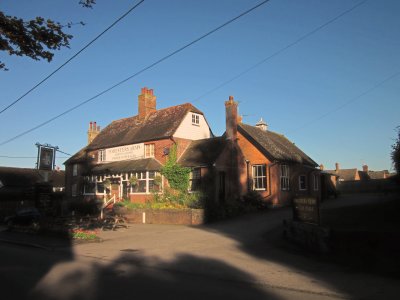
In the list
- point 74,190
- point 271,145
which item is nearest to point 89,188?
point 74,190

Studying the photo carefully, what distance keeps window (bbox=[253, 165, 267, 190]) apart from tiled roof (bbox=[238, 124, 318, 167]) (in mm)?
1385

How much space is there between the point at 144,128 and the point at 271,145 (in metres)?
11.9

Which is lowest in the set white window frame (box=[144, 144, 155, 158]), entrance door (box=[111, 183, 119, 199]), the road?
the road

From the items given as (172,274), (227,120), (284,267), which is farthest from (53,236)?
(227,120)

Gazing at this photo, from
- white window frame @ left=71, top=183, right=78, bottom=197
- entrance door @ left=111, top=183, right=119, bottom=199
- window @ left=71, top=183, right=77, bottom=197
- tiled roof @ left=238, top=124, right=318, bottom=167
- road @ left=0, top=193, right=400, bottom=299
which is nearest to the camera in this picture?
road @ left=0, top=193, right=400, bottom=299

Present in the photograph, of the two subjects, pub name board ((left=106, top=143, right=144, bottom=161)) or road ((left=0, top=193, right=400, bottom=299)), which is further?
pub name board ((left=106, top=143, right=144, bottom=161))

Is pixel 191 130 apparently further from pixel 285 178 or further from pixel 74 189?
pixel 74 189

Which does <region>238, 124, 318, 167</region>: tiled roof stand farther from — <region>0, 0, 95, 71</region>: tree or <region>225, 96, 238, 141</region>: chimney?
<region>0, 0, 95, 71</region>: tree

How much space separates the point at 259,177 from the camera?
32375 mm

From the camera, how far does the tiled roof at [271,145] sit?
3203 centimetres

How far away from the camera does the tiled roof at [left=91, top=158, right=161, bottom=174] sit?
32.5 meters

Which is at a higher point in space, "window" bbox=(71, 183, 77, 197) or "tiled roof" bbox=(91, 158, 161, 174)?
"tiled roof" bbox=(91, 158, 161, 174)

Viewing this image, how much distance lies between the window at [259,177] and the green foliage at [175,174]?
19.5 ft

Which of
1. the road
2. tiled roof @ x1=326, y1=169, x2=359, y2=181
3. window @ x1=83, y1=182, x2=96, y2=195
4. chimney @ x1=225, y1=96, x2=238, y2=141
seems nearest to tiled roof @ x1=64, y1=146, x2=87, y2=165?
window @ x1=83, y1=182, x2=96, y2=195
